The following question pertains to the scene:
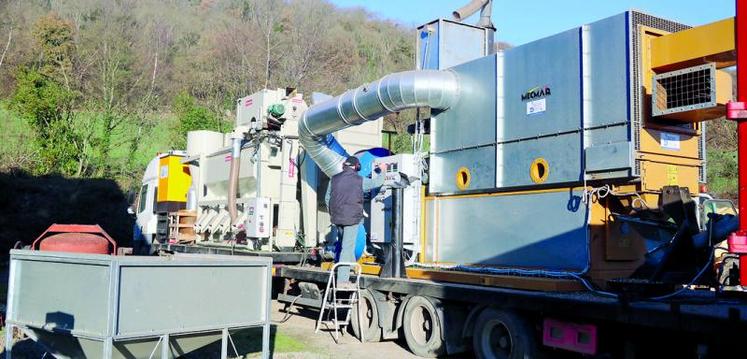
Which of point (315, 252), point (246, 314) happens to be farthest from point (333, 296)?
point (246, 314)

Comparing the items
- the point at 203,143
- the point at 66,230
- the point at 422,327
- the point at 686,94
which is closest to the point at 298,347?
the point at 422,327

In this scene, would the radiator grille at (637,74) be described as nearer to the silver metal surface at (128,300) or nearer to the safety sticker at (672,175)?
the safety sticker at (672,175)

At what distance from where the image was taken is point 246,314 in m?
5.44

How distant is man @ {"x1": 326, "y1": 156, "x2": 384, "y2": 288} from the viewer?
28.3ft

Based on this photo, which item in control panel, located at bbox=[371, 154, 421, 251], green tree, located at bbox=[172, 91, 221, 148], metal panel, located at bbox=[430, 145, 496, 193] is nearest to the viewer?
metal panel, located at bbox=[430, 145, 496, 193]

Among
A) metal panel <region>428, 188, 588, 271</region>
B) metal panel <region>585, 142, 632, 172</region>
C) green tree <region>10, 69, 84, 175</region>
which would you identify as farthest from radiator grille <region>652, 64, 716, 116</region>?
green tree <region>10, 69, 84, 175</region>

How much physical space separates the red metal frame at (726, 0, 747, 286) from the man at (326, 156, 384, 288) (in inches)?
203

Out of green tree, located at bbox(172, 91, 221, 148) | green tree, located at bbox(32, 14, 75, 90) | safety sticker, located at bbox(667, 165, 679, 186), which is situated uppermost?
green tree, located at bbox(32, 14, 75, 90)

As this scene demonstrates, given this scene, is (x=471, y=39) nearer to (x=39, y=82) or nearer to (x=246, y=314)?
(x=246, y=314)

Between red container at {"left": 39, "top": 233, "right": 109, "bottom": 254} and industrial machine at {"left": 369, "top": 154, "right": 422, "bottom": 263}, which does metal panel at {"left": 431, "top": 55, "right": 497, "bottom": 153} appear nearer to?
industrial machine at {"left": 369, "top": 154, "right": 422, "bottom": 263}

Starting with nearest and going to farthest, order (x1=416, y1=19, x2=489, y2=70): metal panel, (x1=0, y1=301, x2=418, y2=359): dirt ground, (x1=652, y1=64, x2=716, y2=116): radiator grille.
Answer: (x1=652, y1=64, x2=716, y2=116): radiator grille → (x1=0, y1=301, x2=418, y2=359): dirt ground → (x1=416, y1=19, x2=489, y2=70): metal panel

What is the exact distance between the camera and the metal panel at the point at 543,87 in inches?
275

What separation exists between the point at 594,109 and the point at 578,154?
0.49m

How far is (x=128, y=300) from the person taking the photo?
4633mm
